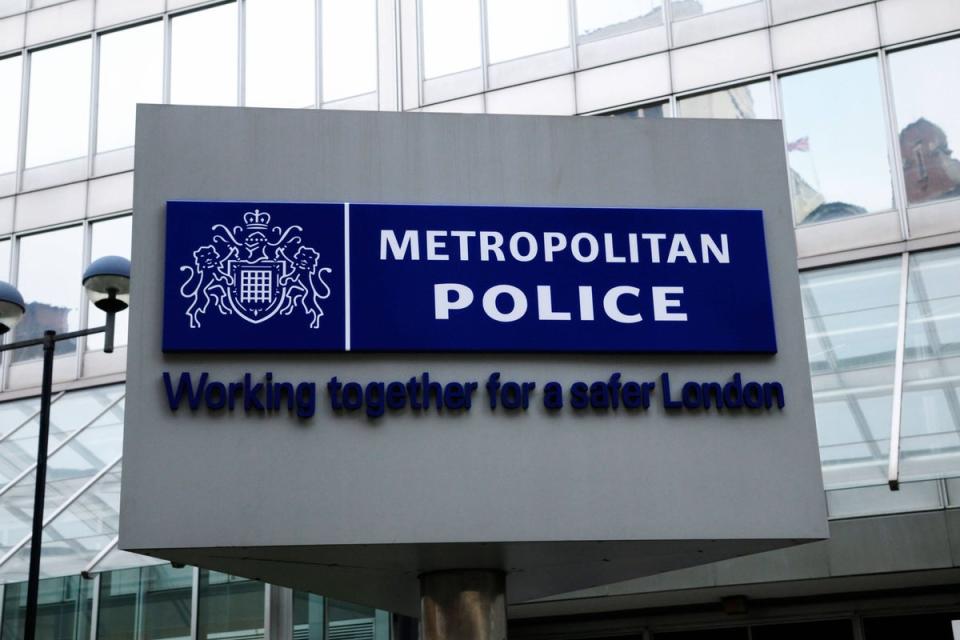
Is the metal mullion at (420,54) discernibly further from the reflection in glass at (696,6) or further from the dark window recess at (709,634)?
the dark window recess at (709,634)

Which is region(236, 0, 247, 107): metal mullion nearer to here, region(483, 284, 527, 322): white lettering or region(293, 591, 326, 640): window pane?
region(293, 591, 326, 640): window pane

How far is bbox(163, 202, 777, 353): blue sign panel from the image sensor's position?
1071 cm

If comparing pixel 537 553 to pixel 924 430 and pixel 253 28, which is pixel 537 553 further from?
pixel 253 28

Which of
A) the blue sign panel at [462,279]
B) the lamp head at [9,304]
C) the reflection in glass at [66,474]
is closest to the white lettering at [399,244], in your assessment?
the blue sign panel at [462,279]

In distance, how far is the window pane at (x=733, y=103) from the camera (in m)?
21.8

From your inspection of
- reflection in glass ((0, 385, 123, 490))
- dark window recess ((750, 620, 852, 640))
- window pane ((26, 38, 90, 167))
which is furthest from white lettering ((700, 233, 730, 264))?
window pane ((26, 38, 90, 167))

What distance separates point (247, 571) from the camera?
36.5 ft

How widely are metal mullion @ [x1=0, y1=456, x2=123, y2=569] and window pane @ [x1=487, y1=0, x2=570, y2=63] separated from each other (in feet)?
30.9

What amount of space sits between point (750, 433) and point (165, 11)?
19.1 m

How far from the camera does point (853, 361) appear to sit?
18.4 meters

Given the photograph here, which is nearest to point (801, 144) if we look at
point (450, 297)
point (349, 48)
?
point (349, 48)

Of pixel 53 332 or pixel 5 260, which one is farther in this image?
pixel 5 260

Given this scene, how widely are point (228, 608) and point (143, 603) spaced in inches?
49.6

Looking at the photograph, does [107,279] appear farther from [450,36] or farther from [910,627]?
[910,627]
